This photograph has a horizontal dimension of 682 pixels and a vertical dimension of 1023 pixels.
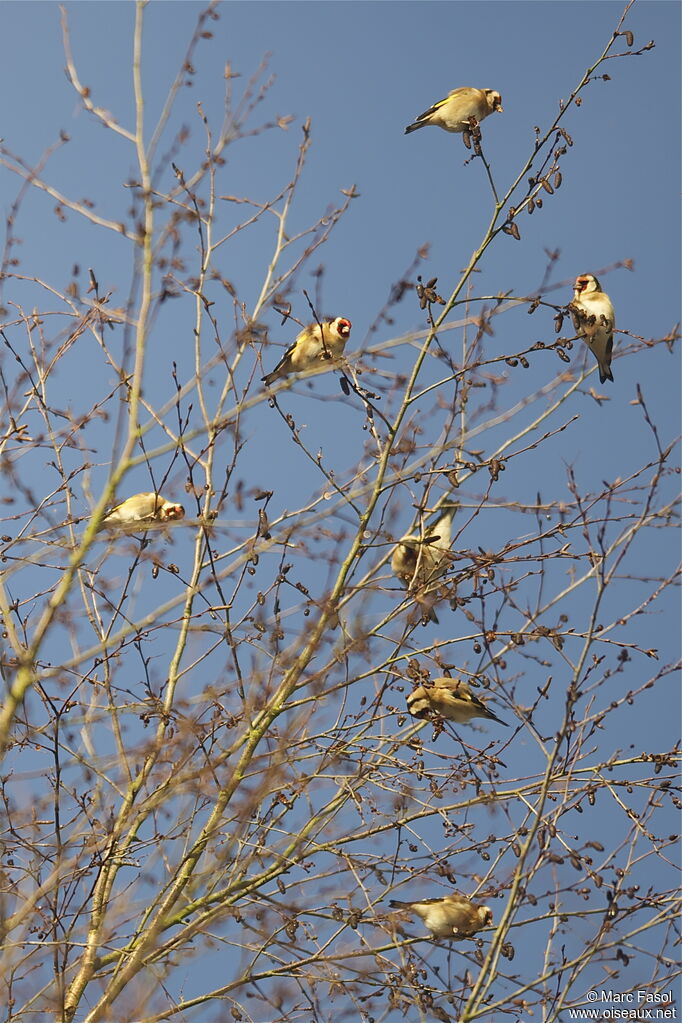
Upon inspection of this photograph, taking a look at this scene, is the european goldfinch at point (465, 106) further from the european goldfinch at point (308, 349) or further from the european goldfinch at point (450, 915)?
the european goldfinch at point (450, 915)

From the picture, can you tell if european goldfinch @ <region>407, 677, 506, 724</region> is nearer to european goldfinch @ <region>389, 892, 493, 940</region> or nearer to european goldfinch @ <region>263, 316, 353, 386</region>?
european goldfinch @ <region>389, 892, 493, 940</region>

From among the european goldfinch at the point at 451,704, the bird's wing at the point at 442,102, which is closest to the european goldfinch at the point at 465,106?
the bird's wing at the point at 442,102

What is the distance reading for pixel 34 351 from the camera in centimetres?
565

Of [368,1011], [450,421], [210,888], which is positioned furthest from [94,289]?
[368,1011]

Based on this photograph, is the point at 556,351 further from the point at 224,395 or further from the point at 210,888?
→ the point at 210,888

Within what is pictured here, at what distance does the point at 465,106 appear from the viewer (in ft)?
25.5

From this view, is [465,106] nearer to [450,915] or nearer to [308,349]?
[308,349]

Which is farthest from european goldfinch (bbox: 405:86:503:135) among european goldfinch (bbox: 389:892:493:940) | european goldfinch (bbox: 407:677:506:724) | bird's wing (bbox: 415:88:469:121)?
european goldfinch (bbox: 389:892:493:940)

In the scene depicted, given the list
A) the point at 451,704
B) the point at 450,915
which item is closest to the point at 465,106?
the point at 451,704

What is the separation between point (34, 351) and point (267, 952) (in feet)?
9.73

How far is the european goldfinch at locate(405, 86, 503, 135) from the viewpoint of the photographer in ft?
25.3

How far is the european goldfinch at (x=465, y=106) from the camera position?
7707 mm

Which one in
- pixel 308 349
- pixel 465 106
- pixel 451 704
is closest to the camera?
pixel 451 704

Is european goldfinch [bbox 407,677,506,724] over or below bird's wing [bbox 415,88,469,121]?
below
